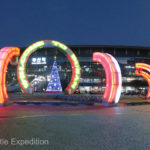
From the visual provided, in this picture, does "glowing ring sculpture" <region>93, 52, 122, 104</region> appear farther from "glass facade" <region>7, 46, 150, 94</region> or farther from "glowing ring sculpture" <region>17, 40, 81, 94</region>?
"glass facade" <region>7, 46, 150, 94</region>

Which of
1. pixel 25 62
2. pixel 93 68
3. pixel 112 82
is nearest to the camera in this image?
pixel 112 82

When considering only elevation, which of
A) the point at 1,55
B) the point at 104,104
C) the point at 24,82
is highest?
the point at 1,55

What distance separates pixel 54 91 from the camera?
3472cm

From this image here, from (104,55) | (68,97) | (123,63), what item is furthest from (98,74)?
(104,55)

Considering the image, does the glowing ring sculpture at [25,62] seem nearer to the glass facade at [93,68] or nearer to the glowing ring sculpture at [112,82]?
the glowing ring sculpture at [112,82]

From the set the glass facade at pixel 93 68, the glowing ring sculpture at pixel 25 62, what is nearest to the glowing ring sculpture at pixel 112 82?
the glowing ring sculpture at pixel 25 62

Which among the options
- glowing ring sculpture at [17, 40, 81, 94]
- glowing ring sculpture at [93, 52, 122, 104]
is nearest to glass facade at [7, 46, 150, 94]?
glowing ring sculpture at [17, 40, 81, 94]

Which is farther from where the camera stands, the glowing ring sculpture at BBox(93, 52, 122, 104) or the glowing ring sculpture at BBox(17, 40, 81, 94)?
the glowing ring sculpture at BBox(17, 40, 81, 94)

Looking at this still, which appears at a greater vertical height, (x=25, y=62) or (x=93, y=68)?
(x=93, y=68)

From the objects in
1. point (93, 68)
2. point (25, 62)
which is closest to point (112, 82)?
point (25, 62)

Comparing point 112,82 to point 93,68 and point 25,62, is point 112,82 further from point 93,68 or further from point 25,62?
point 93,68

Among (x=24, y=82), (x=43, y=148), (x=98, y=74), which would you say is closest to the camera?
(x=43, y=148)

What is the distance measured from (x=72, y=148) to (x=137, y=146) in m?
2.15

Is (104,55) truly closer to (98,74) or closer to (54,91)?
(54,91)
